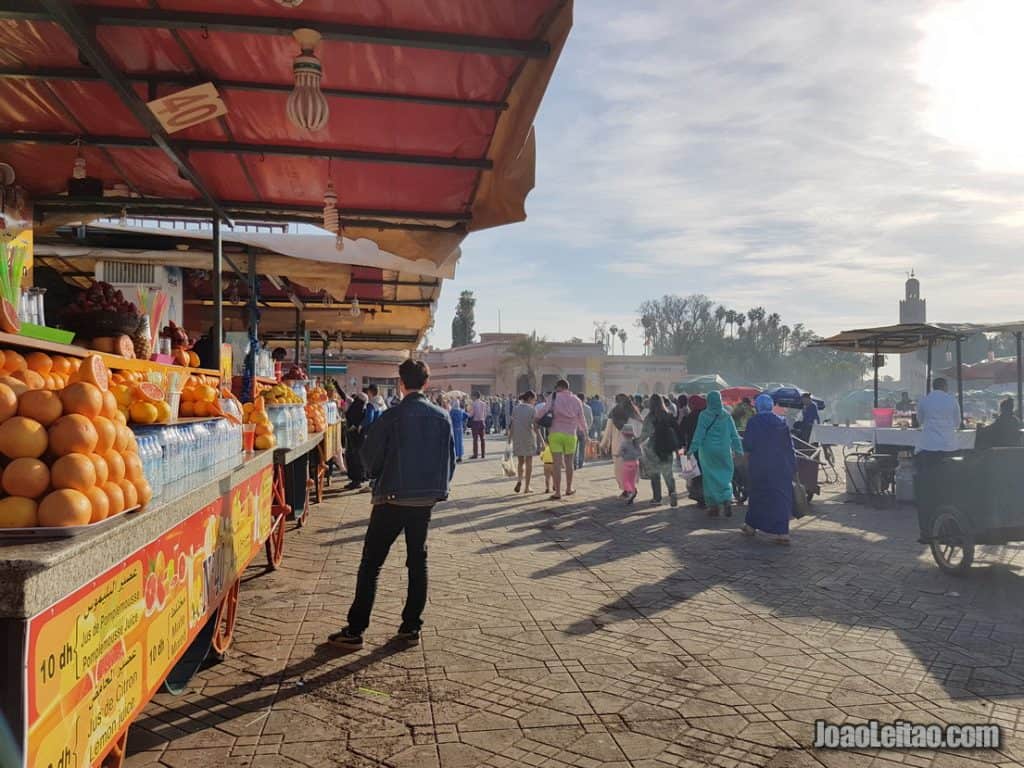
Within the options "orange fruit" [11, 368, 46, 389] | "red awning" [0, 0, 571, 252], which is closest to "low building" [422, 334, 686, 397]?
"red awning" [0, 0, 571, 252]

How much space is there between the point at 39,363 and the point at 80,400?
0.93 metres

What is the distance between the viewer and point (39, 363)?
316 cm

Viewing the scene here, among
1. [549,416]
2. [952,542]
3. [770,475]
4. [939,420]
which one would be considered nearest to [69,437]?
[952,542]

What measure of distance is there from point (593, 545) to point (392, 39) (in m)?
6.42

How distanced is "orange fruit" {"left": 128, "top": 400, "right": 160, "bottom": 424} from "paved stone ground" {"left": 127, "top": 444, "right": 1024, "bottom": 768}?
1578 mm

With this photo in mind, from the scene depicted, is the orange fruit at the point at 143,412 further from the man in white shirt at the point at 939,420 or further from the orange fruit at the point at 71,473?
the man in white shirt at the point at 939,420

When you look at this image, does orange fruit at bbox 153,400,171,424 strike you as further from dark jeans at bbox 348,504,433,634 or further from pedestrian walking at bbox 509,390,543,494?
pedestrian walking at bbox 509,390,543,494

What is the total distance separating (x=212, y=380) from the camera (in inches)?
255

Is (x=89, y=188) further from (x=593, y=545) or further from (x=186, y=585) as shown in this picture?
(x=593, y=545)

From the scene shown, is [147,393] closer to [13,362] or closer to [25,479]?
[13,362]

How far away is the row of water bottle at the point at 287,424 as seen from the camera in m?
7.00

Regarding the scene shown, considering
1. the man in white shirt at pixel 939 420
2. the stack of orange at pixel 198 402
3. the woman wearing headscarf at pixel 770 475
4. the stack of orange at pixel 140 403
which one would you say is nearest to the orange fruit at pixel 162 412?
the stack of orange at pixel 140 403

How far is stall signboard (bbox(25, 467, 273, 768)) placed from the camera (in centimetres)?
178

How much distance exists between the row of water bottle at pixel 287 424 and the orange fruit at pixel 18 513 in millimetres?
4669
